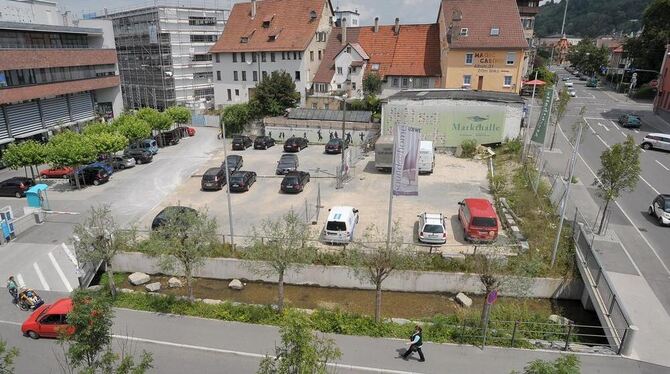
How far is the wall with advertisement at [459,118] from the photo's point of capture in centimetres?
3650

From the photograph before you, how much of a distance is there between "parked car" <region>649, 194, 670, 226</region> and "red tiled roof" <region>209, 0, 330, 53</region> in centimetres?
3937

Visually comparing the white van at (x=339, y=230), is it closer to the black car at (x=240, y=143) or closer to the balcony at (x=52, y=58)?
the black car at (x=240, y=143)

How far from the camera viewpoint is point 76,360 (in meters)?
9.28

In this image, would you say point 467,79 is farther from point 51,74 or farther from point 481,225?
point 51,74

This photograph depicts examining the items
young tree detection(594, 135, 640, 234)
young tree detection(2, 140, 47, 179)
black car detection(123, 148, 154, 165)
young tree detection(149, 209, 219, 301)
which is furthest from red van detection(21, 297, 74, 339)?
black car detection(123, 148, 154, 165)

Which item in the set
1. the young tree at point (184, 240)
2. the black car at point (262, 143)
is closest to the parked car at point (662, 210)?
the young tree at point (184, 240)

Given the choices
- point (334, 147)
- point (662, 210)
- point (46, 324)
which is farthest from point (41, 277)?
point (662, 210)

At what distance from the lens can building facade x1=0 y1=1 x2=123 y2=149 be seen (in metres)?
38.4

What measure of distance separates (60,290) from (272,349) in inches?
421

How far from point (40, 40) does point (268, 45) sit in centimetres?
2412

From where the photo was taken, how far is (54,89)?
42.6 m

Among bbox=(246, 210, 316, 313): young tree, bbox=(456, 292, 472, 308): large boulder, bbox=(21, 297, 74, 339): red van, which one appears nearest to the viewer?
bbox=(21, 297, 74, 339): red van

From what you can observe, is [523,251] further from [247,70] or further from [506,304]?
[247,70]

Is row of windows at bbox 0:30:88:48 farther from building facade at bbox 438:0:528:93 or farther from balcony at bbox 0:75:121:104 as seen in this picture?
building facade at bbox 438:0:528:93
